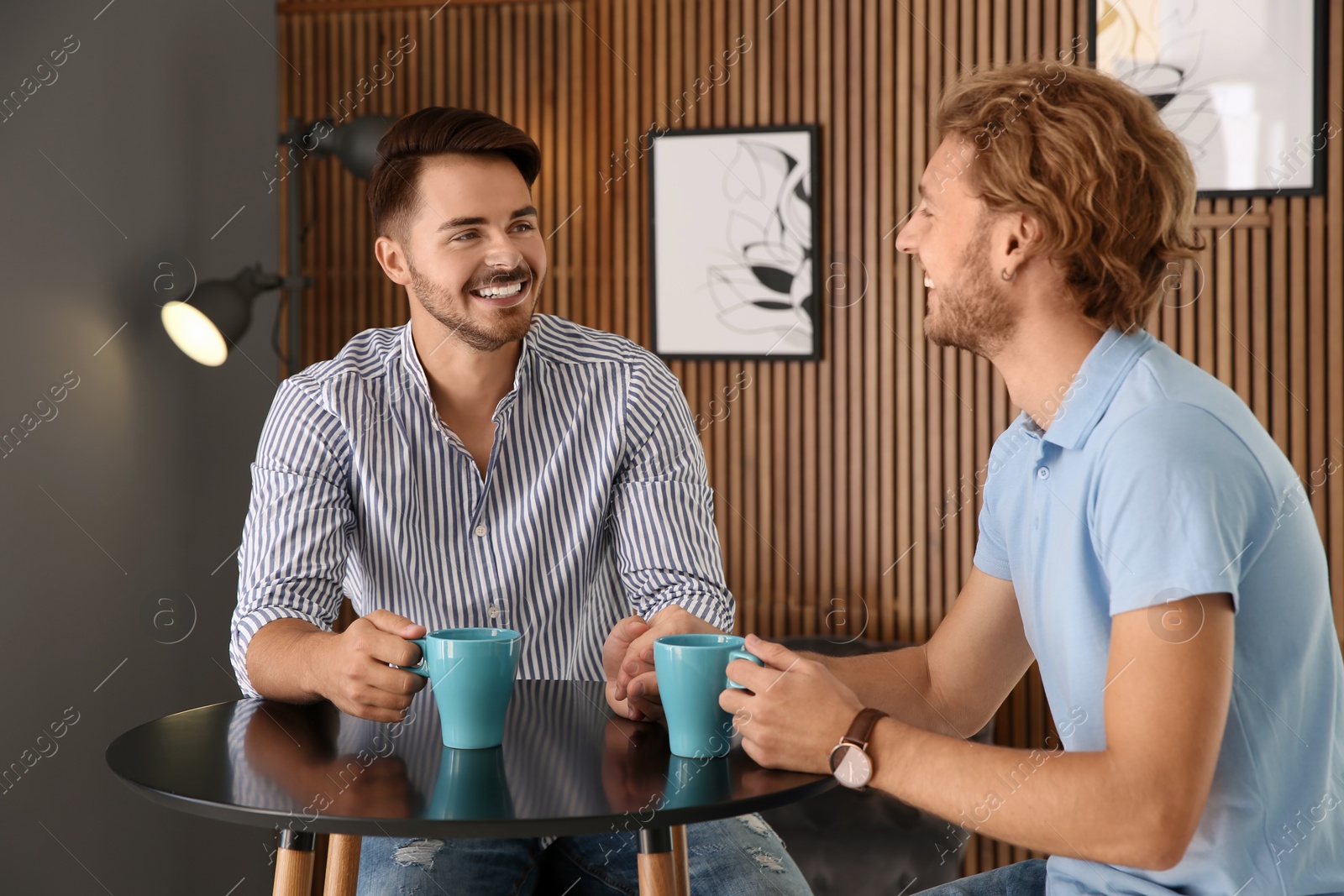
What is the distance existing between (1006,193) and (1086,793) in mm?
691

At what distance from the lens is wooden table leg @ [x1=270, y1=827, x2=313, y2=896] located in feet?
4.39

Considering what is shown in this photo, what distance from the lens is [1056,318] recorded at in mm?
1424

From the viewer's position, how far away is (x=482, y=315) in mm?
1947

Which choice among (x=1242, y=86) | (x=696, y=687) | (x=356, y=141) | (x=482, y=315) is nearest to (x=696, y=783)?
(x=696, y=687)

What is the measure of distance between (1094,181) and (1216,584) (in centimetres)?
50

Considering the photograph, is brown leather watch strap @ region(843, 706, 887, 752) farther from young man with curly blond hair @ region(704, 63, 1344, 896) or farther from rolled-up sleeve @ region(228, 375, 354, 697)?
rolled-up sleeve @ region(228, 375, 354, 697)

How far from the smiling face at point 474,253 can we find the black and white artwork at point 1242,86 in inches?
86.0

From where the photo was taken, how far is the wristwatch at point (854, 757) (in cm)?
122

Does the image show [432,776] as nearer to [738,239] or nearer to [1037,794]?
[1037,794]

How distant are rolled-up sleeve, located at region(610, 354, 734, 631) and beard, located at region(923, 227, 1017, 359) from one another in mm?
577

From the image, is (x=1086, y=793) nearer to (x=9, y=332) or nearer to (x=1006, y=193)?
(x=1006, y=193)

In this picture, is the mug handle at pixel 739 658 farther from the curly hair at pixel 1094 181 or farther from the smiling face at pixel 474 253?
the smiling face at pixel 474 253

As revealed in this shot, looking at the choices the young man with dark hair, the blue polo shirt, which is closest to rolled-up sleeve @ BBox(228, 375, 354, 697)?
the young man with dark hair

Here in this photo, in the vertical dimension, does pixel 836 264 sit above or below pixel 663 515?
above
